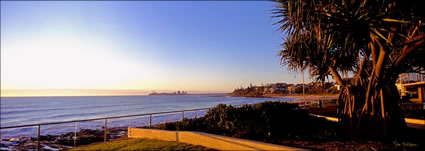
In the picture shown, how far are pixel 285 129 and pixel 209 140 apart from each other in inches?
114

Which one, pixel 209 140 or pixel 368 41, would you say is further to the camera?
pixel 368 41

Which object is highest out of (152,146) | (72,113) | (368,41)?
(368,41)

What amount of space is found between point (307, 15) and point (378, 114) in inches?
145

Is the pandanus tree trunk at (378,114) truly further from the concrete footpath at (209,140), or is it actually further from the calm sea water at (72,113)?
the calm sea water at (72,113)

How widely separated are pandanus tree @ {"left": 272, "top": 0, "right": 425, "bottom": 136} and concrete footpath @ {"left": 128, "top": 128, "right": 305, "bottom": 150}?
11.2 feet

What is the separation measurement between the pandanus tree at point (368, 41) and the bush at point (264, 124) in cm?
116

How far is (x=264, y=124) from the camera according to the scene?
23.7 feet

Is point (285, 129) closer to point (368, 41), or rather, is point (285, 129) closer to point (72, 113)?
point (368, 41)

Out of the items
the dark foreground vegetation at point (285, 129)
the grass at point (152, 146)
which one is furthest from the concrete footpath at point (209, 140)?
the dark foreground vegetation at point (285, 129)

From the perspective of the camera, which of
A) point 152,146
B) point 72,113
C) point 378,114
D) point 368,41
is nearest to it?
point 152,146

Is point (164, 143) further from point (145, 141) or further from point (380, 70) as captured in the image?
point (380, 70)

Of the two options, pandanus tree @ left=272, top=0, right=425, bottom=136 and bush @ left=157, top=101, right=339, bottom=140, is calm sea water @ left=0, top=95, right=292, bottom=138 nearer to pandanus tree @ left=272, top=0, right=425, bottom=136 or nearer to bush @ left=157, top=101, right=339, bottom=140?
bush @ left=157, top=101, right=339, bottom=140

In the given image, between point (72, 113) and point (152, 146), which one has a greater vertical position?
point (152, 146)

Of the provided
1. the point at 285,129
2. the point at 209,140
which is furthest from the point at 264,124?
the point at 209,140
